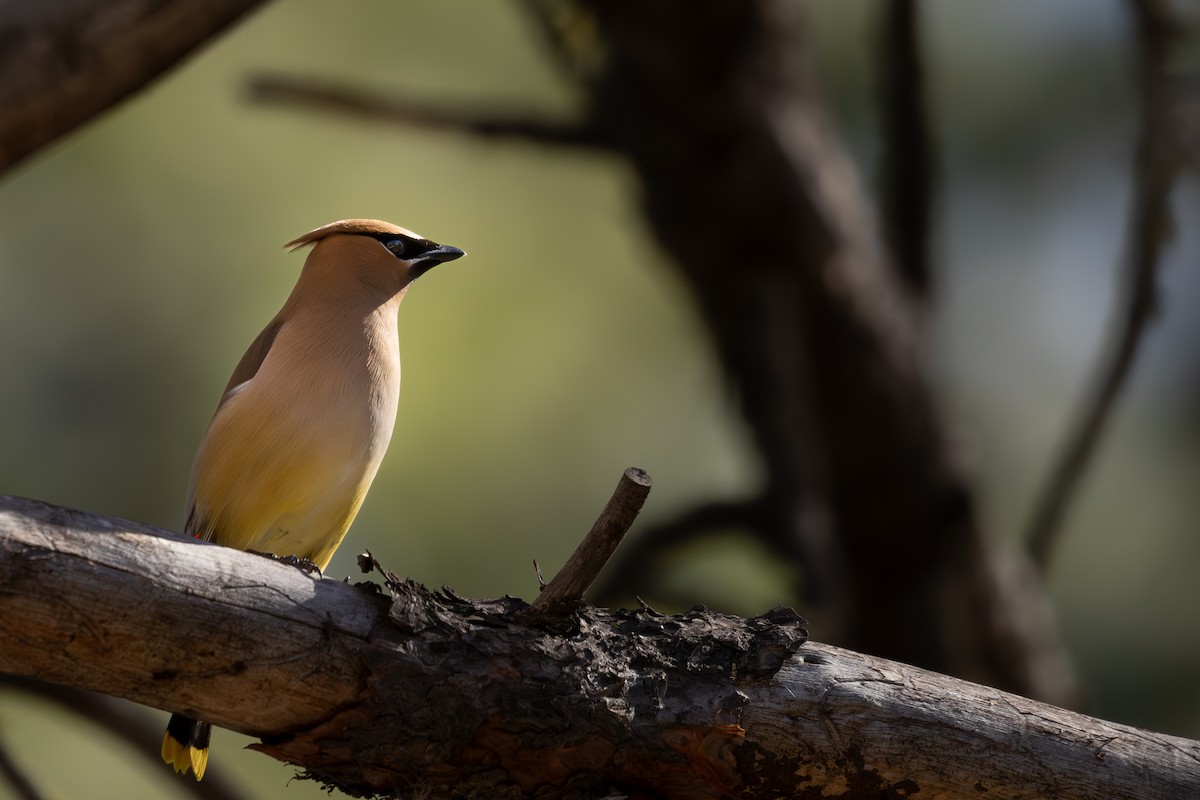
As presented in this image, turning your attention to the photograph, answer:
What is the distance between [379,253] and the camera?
3543mm

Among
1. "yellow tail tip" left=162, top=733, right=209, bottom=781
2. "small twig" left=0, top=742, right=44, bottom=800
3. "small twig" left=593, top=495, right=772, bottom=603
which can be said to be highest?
"small twig" left=593, top=495, right=772, bottom=603

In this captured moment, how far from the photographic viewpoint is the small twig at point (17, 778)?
3.33 meters

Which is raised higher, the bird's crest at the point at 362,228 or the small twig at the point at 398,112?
the small twig at the point at 398,112

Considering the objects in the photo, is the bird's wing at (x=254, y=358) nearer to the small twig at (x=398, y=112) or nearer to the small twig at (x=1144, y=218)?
the small twig at (x=398, y=112)

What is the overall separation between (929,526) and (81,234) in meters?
5.64

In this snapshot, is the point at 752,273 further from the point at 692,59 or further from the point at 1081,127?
the point at 1081,127

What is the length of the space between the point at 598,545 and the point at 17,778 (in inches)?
74.8

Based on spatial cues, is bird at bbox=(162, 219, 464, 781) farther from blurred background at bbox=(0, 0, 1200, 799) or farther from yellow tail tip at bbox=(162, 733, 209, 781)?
blurred background at bbox=(0, 0, 1200, 799)


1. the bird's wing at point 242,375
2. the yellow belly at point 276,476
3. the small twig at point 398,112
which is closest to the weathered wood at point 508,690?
the yellow belly at point 276,476

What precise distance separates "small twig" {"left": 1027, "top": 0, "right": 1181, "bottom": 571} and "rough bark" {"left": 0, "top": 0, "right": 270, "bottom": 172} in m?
2.41

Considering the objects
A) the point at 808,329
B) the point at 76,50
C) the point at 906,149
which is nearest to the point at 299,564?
the point at 76,50

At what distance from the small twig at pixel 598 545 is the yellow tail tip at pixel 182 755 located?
124 centimetres

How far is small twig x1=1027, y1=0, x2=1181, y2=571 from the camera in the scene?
3637mm

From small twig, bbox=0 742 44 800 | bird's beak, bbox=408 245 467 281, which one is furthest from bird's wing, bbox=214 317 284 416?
small twig, bbox=0 742 44 800
